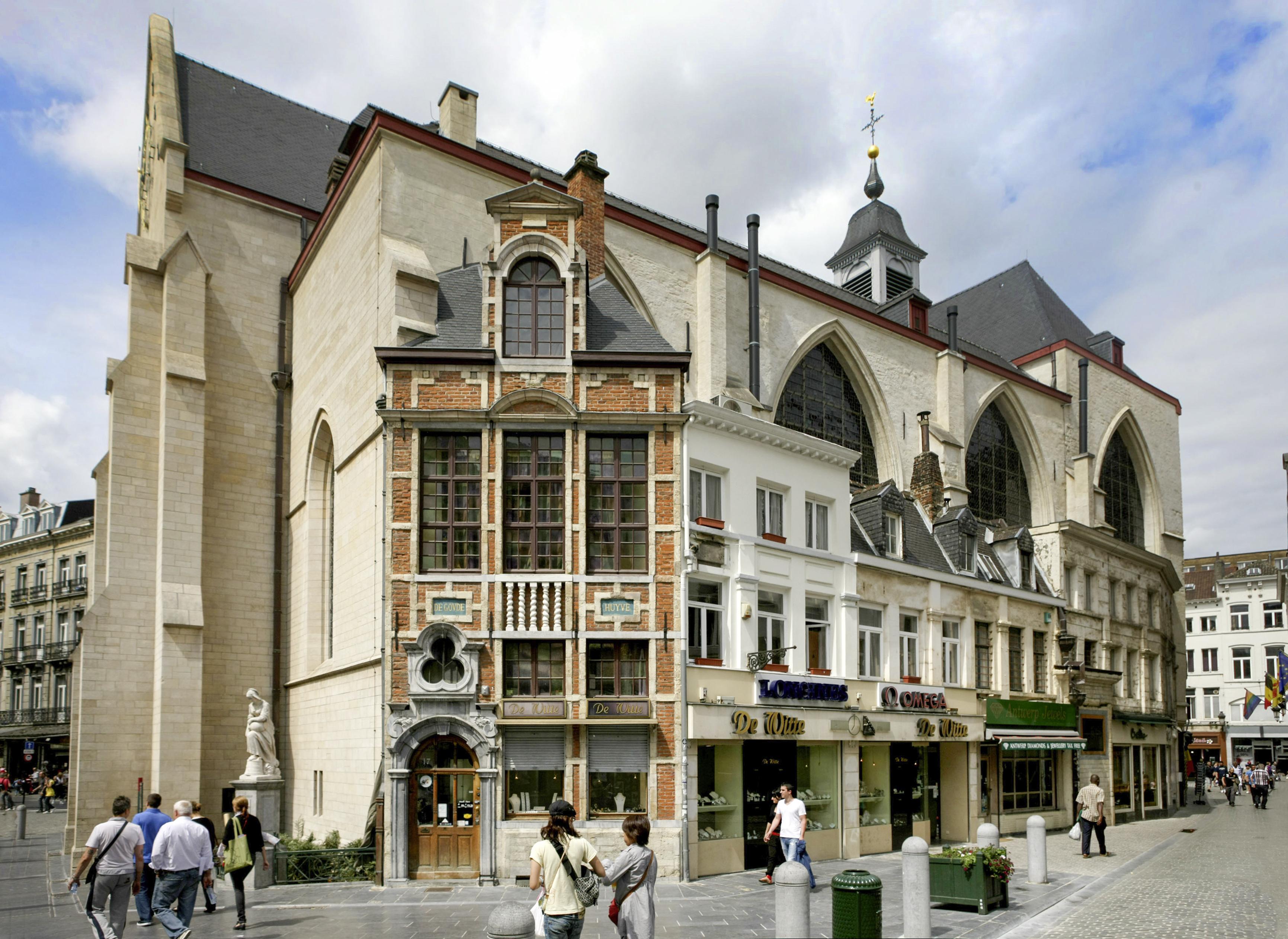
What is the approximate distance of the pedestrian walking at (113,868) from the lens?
34.3 feet

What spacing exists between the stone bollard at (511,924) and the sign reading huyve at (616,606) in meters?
9.24

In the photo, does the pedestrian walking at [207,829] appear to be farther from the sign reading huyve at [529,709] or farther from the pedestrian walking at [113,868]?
the sign reading huyve at [529,709]

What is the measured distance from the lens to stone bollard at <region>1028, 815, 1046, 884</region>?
16.2m

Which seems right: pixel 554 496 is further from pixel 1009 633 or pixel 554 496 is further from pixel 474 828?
pixel 1009 633

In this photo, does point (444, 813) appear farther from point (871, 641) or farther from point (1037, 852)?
point (871, 641)

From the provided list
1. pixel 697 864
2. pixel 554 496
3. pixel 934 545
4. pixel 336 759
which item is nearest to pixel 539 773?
pixel 697 864

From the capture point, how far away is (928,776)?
78.6ft

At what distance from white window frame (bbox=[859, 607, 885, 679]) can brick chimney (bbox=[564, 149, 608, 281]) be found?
8.77 metres

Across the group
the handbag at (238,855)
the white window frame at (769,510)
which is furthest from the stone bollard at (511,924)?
the white window frame at (769,510)

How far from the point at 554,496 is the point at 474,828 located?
16.9ft

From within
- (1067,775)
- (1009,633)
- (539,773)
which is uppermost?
(1009,633)

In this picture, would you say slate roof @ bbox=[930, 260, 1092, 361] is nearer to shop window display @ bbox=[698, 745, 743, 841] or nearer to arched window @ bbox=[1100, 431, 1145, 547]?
arched window @ bbox=[1100, 431, 1145, 547]

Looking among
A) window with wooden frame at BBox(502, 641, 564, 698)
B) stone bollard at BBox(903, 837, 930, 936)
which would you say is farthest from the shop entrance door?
stone bollard at BBox(903, 837, 930, 936)

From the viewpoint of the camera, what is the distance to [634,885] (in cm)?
873
